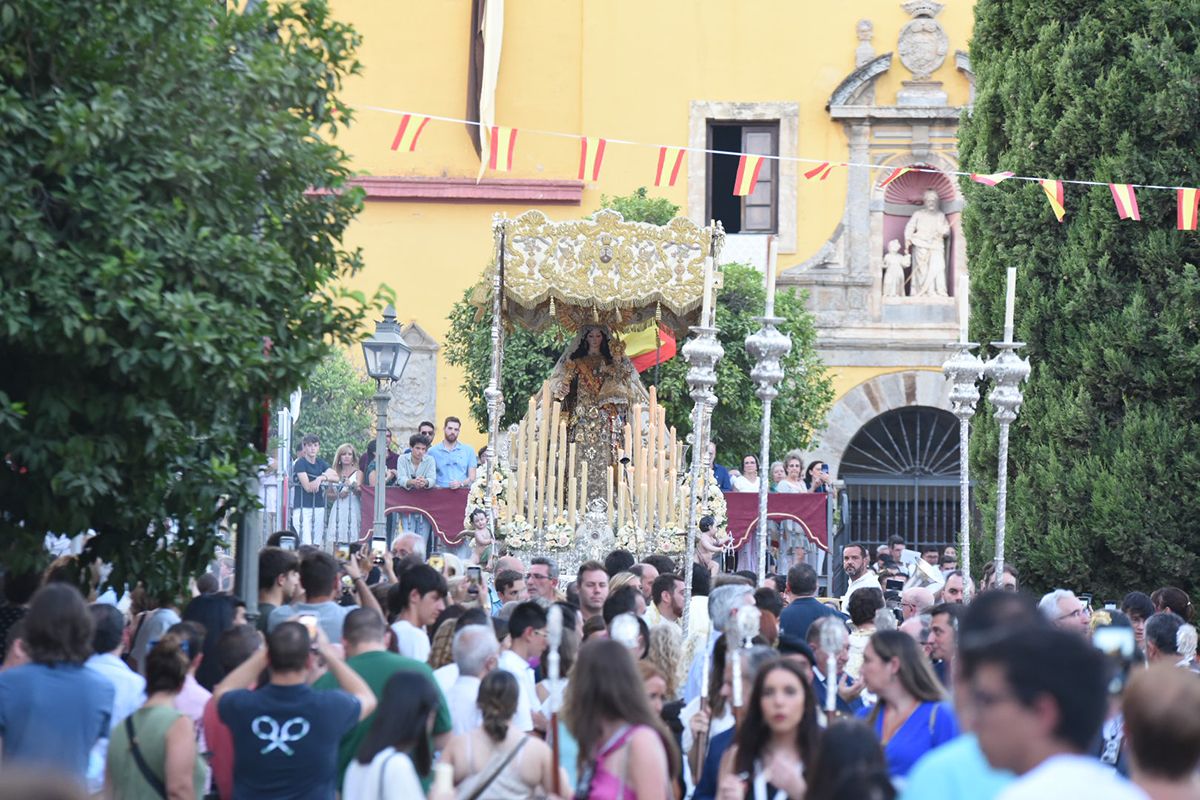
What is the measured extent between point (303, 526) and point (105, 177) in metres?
10.6

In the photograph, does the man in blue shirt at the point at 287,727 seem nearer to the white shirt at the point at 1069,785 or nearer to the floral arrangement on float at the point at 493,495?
the white shirt at the point at 1069,785

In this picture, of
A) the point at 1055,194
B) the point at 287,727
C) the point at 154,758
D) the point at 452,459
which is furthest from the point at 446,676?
the point at 452,459

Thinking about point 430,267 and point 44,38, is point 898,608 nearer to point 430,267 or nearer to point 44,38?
point 44,38

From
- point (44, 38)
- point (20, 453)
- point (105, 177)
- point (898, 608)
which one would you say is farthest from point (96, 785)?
point (898, 608)

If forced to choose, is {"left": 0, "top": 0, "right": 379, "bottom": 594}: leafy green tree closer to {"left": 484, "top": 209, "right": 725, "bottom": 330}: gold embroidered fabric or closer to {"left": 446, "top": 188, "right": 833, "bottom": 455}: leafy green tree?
{"left": 484, "top": 209, "right": 725, "bottom": 330}: gold embroidered fabric

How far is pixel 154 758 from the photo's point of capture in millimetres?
6812

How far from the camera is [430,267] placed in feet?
93.3

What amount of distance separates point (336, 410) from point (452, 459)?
40.7 ft

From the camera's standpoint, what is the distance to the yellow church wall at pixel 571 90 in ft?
92.5

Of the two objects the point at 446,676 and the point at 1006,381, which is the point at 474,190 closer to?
the point at 1006,381

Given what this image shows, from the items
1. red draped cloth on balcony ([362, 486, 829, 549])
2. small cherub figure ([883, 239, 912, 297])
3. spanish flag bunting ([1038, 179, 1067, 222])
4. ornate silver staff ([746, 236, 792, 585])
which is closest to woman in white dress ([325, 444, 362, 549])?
red draped cloth on balcony ([362, 486, 829, 549])

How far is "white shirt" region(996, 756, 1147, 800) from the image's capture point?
12.9ft

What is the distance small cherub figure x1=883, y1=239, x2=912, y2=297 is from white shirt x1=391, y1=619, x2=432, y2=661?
19717mm

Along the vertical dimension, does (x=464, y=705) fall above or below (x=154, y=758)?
above
